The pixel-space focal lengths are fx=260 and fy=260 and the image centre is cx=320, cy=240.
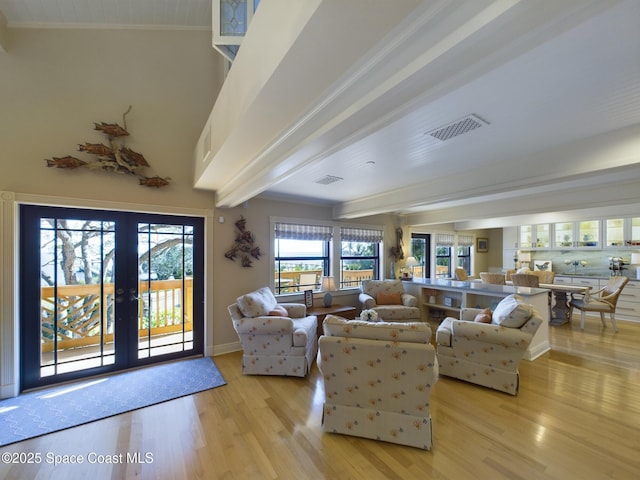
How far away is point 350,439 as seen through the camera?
207 centimetres

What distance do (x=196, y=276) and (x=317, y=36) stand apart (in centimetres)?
351

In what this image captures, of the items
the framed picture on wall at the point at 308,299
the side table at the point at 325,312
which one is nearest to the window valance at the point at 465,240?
the side table at the point at 325,312

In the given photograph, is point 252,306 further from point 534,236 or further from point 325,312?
point 534,236

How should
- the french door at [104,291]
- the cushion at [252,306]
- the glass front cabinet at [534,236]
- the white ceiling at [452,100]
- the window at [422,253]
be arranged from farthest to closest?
the glass front cabinet at [534,236] → the window at [422,253] → the cushion at [252,306] → the french door at [104,291] → the white ceiling at [452,100]

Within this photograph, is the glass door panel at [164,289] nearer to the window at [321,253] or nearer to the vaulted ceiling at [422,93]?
the vaulted ceiling at [422,93]

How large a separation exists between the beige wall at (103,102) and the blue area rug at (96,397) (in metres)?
2.12

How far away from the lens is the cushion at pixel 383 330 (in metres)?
1.97

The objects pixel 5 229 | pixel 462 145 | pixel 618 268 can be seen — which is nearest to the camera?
Result: pixel 462 145

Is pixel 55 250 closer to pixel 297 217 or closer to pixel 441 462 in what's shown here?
pixel 297 217

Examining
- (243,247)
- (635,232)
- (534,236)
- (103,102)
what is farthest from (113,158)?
(635,232)

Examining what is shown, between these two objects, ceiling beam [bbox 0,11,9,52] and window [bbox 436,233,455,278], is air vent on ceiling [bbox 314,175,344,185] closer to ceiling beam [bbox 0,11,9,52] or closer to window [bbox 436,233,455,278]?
ceiling beam [bbox 0,11,9,52]

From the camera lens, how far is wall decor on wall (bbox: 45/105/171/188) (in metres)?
2.86

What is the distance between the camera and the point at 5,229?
8.57 feet

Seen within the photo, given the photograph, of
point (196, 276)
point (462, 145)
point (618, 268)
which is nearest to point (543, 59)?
point (462, 145)
